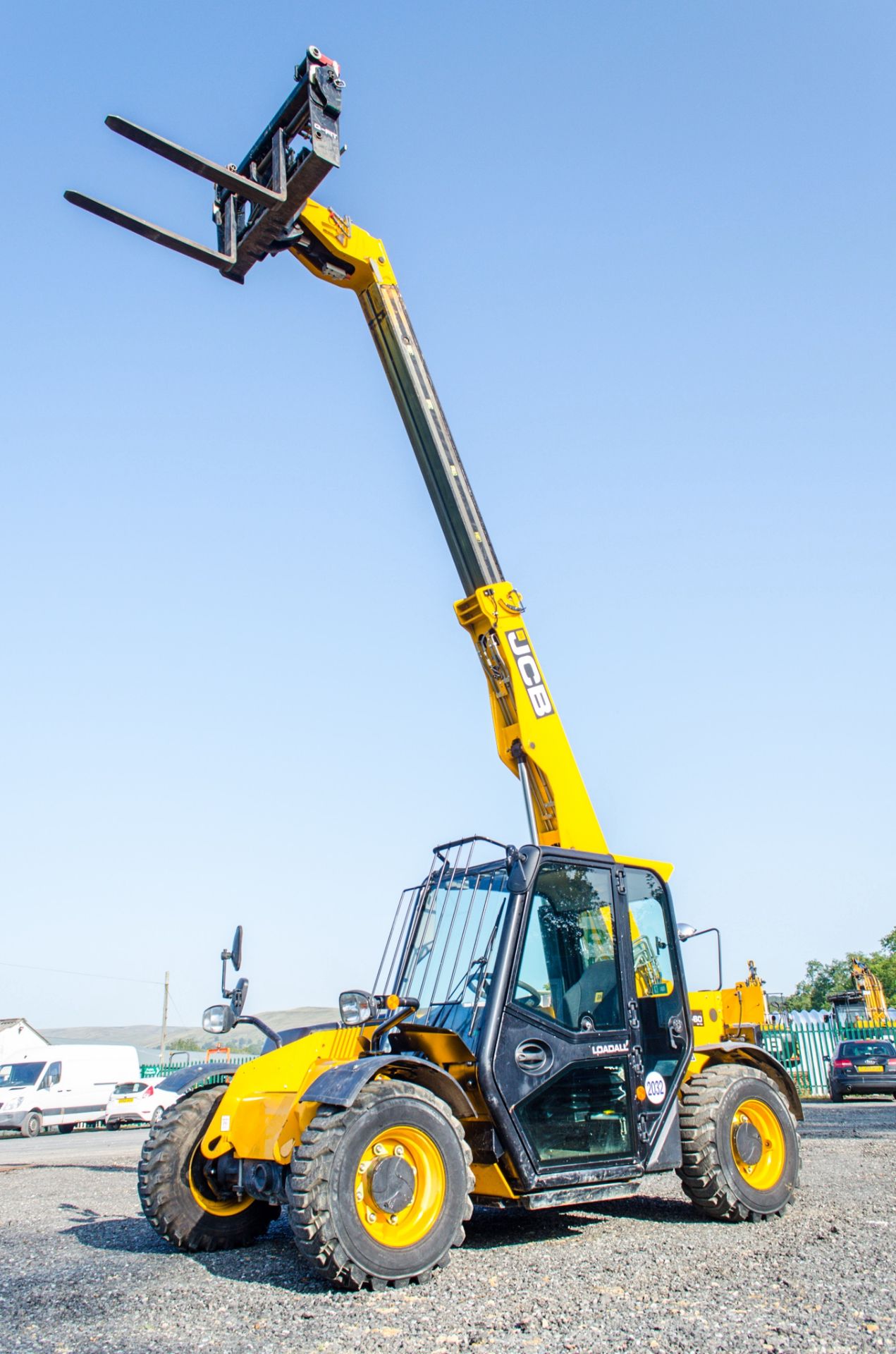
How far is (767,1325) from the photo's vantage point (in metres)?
Answer: 4.15

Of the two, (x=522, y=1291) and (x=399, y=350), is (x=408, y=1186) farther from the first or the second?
(x=399, y=350)

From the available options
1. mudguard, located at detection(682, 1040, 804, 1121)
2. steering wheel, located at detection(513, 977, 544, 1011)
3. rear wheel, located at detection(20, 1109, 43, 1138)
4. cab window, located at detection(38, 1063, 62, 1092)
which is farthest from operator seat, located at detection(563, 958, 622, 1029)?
cab window, located at detection(38, 1063, 62, 1092)

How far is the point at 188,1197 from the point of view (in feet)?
20.6

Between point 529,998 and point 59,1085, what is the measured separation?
874 inches

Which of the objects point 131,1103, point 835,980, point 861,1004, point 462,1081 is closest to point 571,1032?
point 462,1081

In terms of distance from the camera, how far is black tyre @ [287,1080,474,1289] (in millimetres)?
4895

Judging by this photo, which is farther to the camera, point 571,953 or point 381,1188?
A: point 571,953

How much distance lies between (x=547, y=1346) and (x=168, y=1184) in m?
3.16

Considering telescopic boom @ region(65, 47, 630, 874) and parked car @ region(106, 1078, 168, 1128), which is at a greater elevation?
telescopic boom @ region(65, 47, 630, 874)

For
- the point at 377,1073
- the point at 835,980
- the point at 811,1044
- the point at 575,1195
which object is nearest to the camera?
the point at 377,1073

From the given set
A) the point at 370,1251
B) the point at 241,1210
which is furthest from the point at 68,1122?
the point at 370,1251

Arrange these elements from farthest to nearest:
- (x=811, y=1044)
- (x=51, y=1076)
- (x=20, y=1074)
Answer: (x=811, y=1044), (x=51, y=1076), (x=20, y=1074)

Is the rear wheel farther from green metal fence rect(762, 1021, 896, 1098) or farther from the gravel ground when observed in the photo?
the gravel ground

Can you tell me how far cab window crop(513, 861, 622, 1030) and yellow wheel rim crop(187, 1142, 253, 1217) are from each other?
231 centimetres
